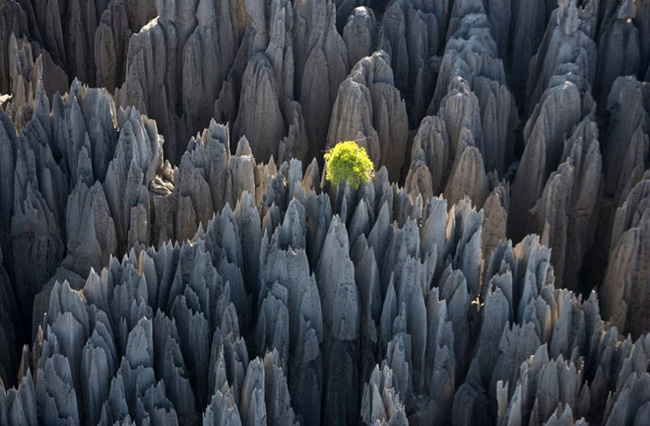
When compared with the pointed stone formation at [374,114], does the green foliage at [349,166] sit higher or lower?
lower

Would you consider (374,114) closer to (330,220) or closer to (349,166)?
(349,166)

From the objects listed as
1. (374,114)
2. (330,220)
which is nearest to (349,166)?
(330,220)

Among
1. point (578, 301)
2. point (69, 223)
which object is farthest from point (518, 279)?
point (69, 223)

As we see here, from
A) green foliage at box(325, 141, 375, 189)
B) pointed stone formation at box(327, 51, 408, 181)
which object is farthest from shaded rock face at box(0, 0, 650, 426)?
green foliage at box(325, 141, 375, 189)

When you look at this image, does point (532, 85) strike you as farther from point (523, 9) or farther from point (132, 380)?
point (132, 380)

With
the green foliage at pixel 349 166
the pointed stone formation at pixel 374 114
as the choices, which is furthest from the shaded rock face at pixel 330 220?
the green foliage at pixel 349 166

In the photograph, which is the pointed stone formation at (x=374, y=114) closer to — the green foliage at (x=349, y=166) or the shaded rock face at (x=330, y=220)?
the shaded rock face at (x=330, y=220)

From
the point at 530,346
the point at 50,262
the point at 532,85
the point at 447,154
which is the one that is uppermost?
the point at 532,85
